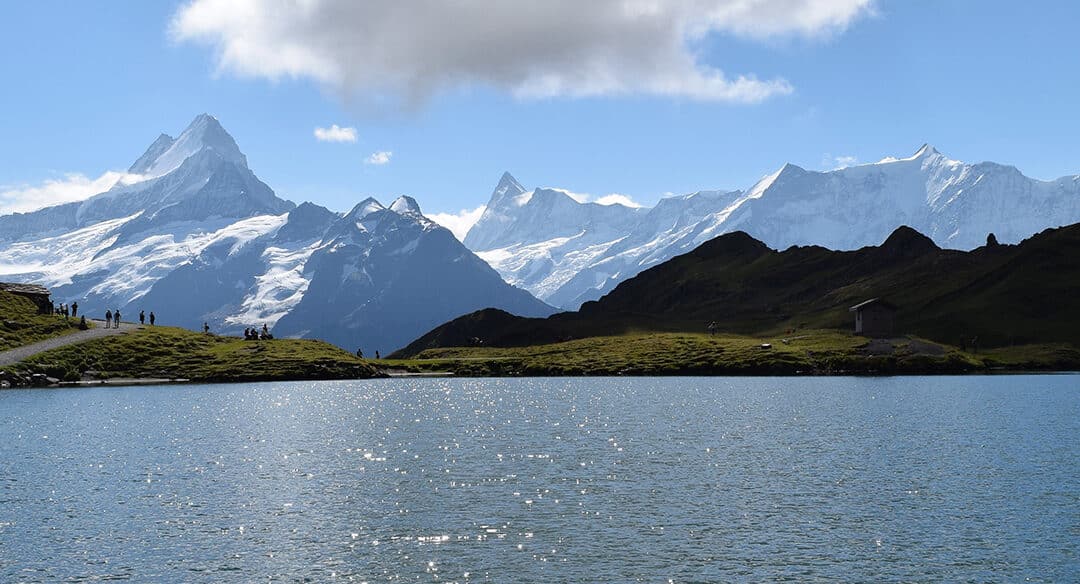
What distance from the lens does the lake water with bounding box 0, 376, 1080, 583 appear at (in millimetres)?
47062

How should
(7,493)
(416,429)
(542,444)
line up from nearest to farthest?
(7,493)
(542,444)
(416,429)

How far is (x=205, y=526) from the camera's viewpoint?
55625 millimetres

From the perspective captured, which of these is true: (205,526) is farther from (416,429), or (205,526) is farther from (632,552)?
(416,429)

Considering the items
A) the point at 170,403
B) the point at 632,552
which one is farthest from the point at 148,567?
the point at 170,403

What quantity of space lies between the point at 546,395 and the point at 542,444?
74.1 meters

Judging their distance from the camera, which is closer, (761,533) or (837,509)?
(761,533)

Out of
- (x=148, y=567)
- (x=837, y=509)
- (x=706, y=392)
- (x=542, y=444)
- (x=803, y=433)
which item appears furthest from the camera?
(x=706, y=392)

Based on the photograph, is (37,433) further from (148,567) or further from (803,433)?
(803,433)

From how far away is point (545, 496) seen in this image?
209ft

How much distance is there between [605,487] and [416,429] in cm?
4487

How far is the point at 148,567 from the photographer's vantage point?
153 ft

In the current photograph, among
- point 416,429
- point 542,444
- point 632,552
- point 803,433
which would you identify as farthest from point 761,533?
point 416,429

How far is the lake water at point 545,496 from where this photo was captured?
4706cm

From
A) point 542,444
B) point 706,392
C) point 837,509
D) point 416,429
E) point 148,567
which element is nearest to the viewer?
point 148,567
